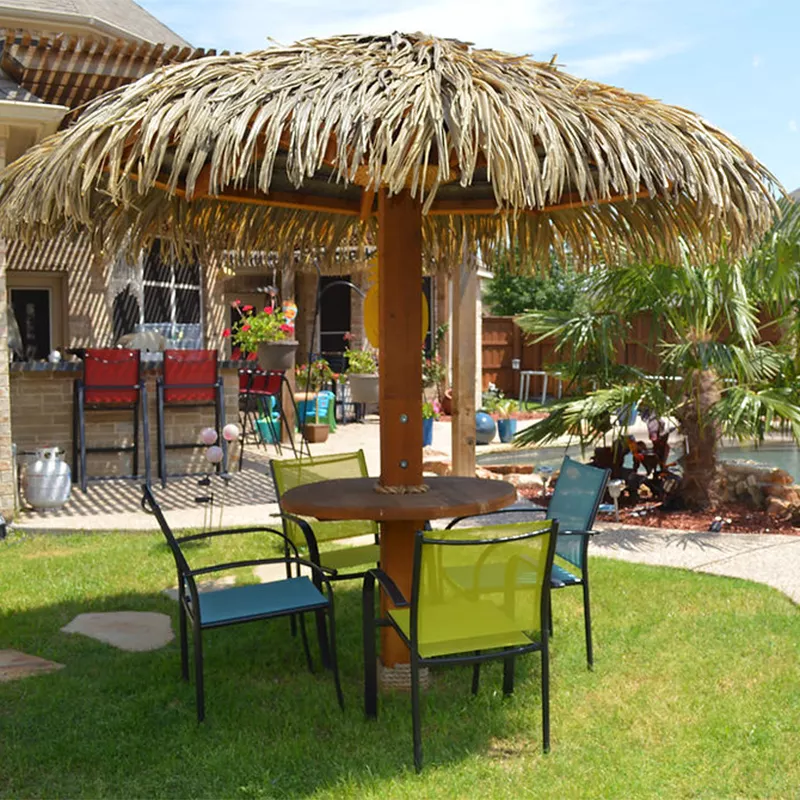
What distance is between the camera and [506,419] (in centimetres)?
1456

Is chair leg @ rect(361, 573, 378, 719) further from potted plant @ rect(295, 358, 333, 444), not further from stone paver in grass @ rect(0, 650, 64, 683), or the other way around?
potted plant @ rect(295, 358, 333, 444)

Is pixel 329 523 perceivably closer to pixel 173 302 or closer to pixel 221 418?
pixel 221 418

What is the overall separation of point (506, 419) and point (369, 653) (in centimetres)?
1091

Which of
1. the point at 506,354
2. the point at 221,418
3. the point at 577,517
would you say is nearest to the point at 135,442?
the point at 221,418

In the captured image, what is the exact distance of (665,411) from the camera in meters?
7.64

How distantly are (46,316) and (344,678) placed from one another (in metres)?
8.62

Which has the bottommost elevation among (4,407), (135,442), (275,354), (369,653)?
(369,653)

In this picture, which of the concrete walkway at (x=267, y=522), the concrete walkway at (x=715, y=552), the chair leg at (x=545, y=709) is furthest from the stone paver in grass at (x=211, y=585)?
the chair leg at (x=545, y=709)

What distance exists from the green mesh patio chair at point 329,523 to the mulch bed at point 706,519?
2958mm

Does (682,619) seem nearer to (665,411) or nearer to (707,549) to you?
(707,549)

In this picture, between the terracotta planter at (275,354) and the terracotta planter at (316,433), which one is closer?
the terracotta planter at (275,354)

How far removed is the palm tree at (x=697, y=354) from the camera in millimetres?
7395

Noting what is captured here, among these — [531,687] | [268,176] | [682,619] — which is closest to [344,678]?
[531,687]

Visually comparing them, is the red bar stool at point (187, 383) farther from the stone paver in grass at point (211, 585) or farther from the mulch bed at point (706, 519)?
the mulch bed at point (706, 519)
